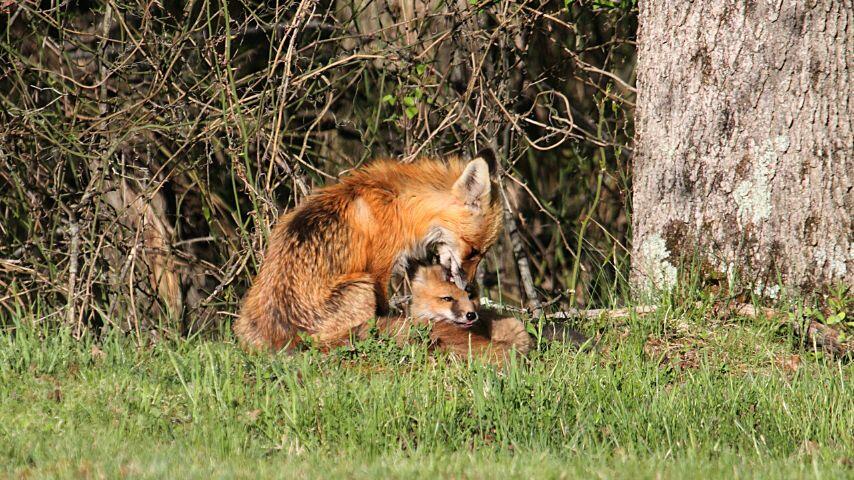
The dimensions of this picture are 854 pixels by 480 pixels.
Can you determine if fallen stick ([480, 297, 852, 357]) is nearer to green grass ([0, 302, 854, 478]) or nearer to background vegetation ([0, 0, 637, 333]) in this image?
green grass ([0, 302, 854, 478])

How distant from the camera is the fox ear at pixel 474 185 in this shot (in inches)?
284

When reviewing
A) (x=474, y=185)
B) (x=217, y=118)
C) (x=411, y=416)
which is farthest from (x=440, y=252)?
(x=217, y=118)

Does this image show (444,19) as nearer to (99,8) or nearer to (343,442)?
(99,8)

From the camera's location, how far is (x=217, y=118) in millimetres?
8688

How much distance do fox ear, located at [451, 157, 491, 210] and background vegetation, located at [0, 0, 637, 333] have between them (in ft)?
5.42

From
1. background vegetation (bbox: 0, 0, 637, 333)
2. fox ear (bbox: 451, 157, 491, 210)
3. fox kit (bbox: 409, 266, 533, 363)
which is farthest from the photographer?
background vegetation (bbox: 0, 0, 637, 333)

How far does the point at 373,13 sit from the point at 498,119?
5.86 ft

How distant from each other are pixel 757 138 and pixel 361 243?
2992 millimetres

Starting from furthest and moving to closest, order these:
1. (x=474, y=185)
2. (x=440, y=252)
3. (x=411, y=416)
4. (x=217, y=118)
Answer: (x=217, y=118) < (x=440, y=252) < (x=474, y=185) < (x=411, y=416)

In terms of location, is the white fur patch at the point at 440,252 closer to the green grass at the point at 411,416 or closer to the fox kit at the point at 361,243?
the fox kit at the point at 361,243

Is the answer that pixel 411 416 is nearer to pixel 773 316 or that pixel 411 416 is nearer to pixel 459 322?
pixel 459 322

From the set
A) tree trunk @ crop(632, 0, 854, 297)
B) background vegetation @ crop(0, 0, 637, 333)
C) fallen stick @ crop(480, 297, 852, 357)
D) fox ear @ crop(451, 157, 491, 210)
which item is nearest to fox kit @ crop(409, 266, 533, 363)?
fox ear @ crop(451, 157, 491, 210)

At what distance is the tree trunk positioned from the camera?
7000mm

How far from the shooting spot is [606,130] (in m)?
10.9
